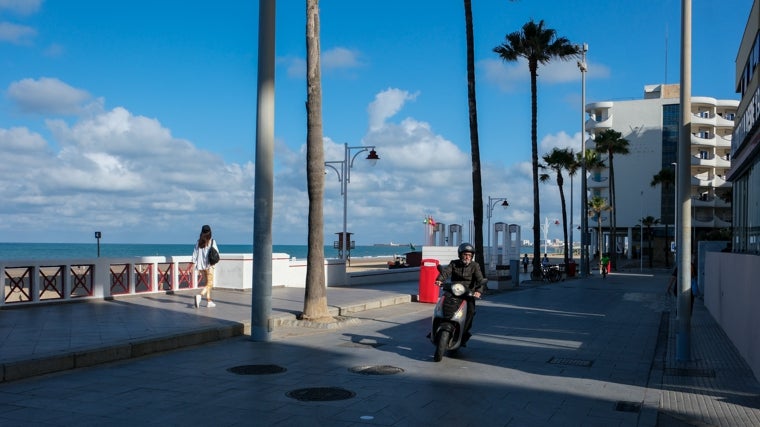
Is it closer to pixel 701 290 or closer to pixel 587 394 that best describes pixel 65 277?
pixel 587 394

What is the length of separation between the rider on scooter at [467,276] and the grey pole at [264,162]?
3244mm

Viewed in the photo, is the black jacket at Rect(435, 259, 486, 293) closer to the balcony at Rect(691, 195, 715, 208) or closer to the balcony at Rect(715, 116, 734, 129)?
the balcony at Rect(691, 195, 715, 208)

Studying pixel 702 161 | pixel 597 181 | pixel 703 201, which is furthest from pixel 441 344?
pixel 597 181

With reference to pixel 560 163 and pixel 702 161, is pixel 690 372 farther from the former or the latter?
pixel 702 161

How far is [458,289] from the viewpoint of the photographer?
10453 millimetres

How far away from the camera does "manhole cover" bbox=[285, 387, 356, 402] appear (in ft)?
25.1

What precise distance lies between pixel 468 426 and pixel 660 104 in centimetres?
9185

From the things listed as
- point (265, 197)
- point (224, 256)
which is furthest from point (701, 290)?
point (265, 197)

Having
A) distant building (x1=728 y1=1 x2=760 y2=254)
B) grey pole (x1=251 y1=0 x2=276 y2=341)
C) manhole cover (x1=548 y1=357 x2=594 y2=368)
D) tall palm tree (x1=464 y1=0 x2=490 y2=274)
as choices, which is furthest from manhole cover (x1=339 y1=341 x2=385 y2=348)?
tall palm tree (x1=464 y1=0 x2=490 y2=274)

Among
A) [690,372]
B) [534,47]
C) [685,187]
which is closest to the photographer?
[690,372]

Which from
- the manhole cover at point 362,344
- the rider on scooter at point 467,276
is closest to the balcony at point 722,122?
the manhole cover at point 362,344

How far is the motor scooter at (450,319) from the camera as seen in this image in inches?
404

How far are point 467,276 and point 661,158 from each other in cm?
8682

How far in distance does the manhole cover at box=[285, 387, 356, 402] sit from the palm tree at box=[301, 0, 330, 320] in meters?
6.09
